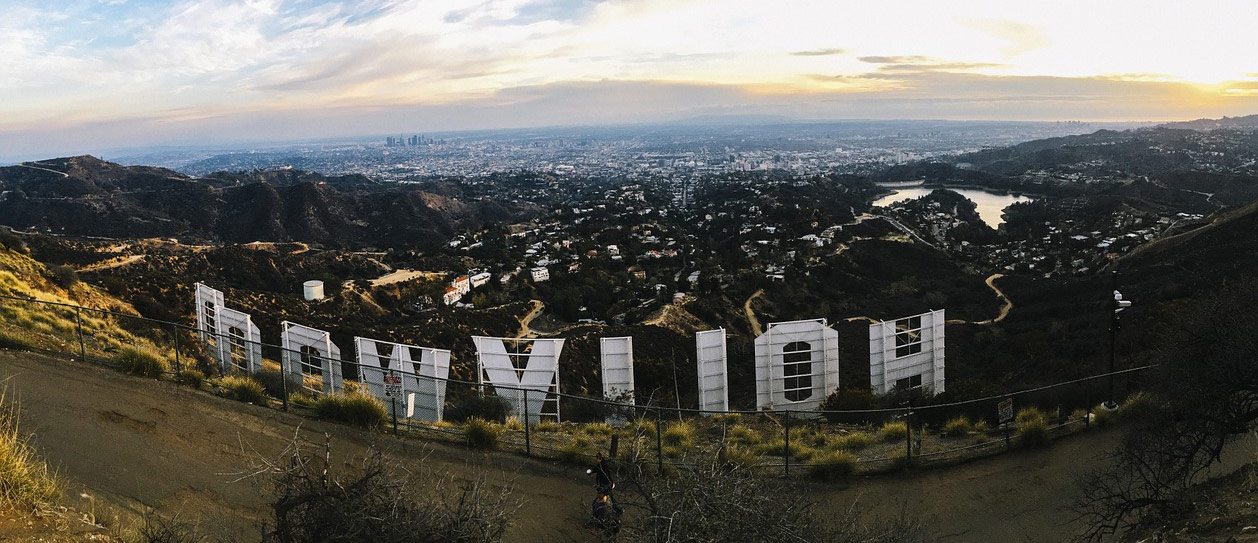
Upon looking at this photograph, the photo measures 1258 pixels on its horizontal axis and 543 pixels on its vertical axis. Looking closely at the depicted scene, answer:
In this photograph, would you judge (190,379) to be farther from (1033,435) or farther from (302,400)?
(1033,435)

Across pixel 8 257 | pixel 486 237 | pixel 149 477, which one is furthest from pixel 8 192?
pixel 149 477

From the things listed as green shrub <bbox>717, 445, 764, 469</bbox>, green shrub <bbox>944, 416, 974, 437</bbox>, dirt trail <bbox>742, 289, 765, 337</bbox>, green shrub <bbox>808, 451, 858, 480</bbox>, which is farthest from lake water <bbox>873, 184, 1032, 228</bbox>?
green shrub <bbox>717, 445, 764, 469</bbox>

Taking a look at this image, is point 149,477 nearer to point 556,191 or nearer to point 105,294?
point 105,294

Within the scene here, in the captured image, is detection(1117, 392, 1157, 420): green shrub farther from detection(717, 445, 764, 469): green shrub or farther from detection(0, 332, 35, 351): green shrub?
detection(0, 332, 35, 351): green shrub

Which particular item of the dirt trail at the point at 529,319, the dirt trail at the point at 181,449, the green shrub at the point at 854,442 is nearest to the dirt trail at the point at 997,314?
the dirt trail at the point at 529,319

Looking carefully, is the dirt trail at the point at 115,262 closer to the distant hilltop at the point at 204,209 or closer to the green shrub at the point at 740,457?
the distant hilltop at the point at 204,209
